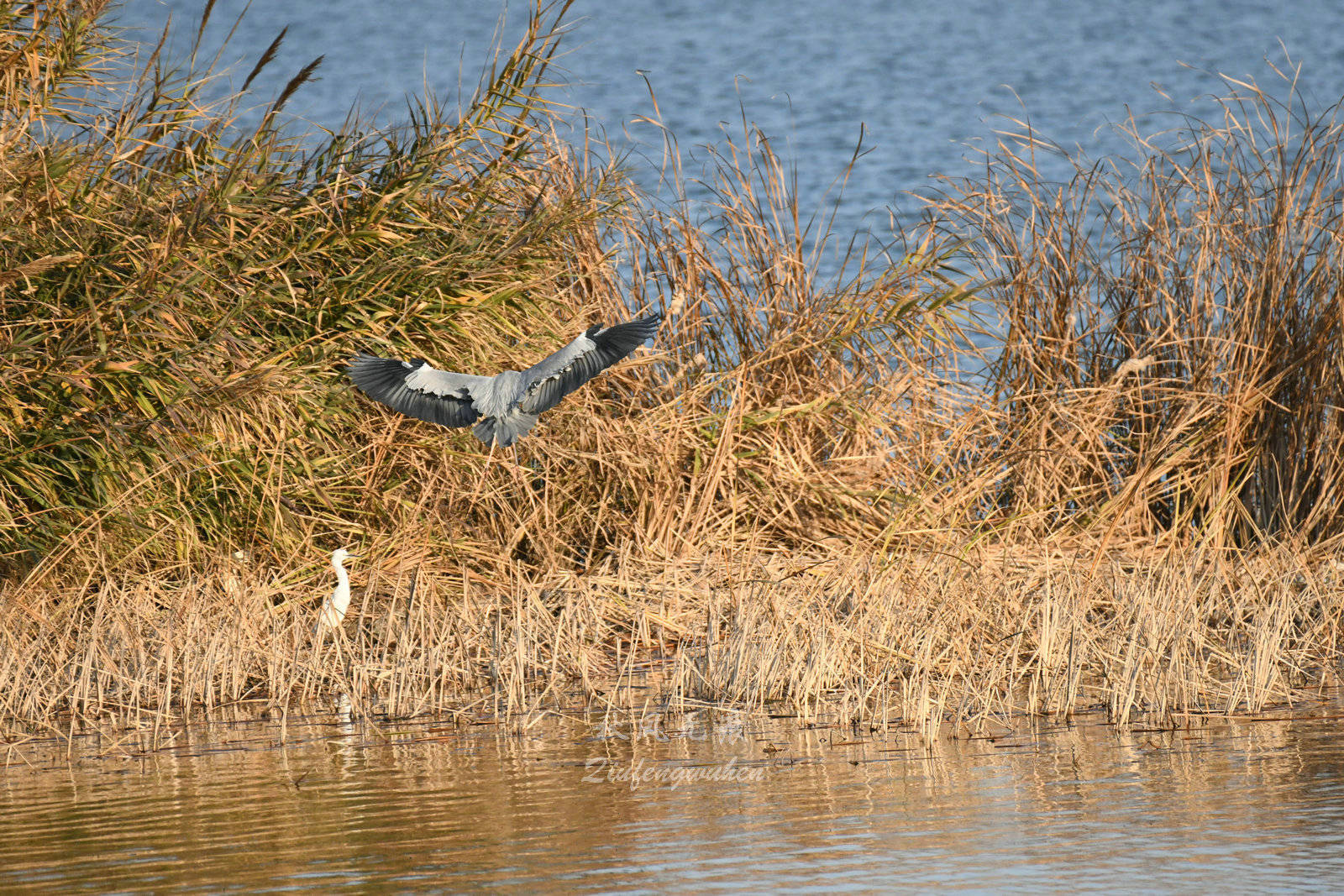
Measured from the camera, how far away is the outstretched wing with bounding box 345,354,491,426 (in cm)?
598

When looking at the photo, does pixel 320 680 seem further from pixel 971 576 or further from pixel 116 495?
pixel 971 576

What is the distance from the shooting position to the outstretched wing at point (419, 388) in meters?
5.98

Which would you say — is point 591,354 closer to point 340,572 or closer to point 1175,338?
point 340,572

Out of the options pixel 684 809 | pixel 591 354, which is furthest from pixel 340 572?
pixel 684 809

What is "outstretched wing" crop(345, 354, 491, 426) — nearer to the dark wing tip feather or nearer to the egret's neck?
the dark wing tip feather

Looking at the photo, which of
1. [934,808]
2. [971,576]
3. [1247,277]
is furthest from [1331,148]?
[934,808]

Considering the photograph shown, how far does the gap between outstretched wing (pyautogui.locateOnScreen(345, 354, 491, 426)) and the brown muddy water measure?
4.93 feet

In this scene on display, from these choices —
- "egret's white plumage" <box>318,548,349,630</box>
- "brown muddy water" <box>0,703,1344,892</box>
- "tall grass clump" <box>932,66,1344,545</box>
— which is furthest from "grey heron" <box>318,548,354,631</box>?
"tall grass clump" <box>932,66,1344,545</box>

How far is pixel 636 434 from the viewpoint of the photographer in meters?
6.90

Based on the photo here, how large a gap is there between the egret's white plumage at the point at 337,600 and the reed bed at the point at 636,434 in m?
0.09

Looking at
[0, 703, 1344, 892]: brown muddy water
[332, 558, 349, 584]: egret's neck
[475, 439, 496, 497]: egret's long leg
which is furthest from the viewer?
[475, 439, 496, 497]: egret's long leg

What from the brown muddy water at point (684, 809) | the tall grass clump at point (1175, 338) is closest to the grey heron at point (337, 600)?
the brown muddy water at point (684, 809)

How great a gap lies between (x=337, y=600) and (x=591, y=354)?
1.22m

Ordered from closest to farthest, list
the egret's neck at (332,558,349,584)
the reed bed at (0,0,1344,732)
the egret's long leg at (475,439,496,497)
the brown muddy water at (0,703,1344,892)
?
the brown muddy water at (0,703,1344,892)
the reed bed at (0,0,1344,732)
the egret's neck at (332,558,349,584)
the egret's long leg at (475,439,496,497)
